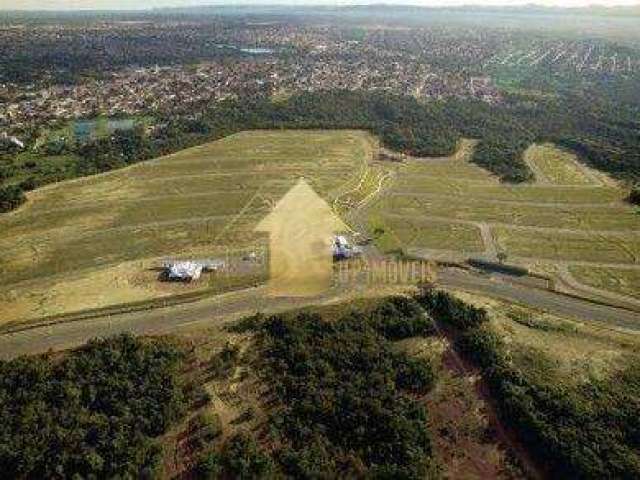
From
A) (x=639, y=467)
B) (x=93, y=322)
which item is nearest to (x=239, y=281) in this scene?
(x=93, y=322)

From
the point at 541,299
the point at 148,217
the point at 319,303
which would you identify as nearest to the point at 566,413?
the point at 541,299

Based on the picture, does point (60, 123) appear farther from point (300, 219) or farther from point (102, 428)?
point (102, 428)

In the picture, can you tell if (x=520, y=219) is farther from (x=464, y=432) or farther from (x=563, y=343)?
(x=464, y=432)

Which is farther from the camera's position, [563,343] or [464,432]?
[563,343]

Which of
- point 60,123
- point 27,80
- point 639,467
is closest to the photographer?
point 639,467

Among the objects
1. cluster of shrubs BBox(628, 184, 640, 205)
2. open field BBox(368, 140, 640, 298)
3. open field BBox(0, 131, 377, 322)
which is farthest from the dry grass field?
cluster of shrubs BBox(628, 184, 640, 205)

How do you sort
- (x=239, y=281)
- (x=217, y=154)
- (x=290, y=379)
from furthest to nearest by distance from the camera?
1. (x=217, y=154)
2. (x=239, y=281)
3. (x=290, y=379)
